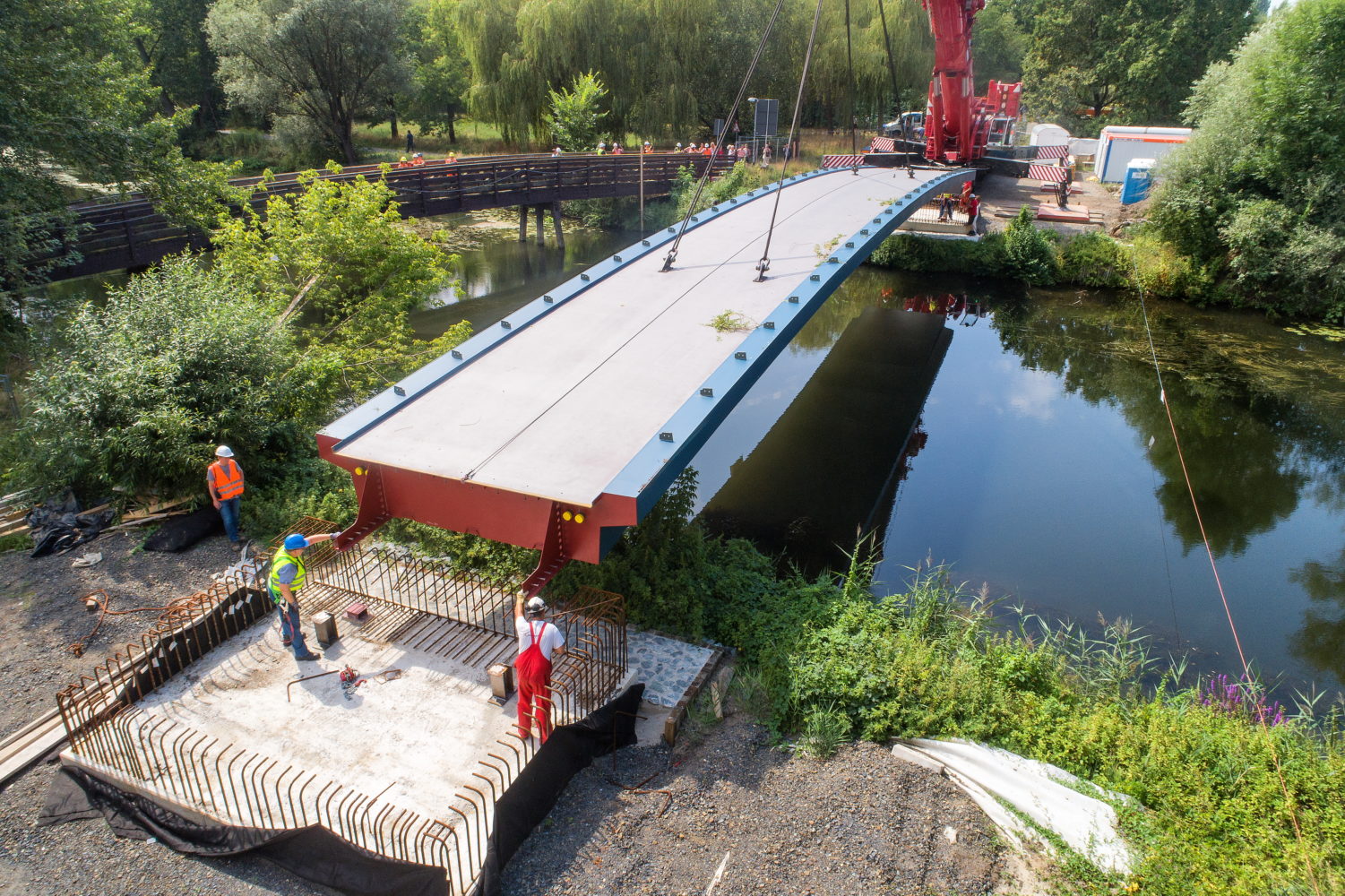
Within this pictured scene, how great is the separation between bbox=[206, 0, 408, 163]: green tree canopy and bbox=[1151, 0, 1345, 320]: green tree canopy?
30247mm

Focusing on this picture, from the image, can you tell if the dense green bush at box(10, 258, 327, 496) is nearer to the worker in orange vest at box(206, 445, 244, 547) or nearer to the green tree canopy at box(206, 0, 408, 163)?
the worker in orange vest at box(206, 445, 244, 547)

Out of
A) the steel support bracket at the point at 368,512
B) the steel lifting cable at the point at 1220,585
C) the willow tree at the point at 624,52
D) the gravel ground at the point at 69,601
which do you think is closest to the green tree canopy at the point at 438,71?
the willow tree at the point at 624,52

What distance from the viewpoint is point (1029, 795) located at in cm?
572

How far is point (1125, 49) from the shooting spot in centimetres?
4406

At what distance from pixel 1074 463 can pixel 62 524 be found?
1453cm

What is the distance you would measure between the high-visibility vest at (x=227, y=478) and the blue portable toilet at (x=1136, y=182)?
2755 cm

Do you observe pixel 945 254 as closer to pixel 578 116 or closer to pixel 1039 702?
pixel 578 116

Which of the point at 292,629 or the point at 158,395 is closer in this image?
the point at 292,629

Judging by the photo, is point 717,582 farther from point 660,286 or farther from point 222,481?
point 222,481

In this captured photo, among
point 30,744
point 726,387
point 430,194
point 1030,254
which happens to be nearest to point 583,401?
point 726,387

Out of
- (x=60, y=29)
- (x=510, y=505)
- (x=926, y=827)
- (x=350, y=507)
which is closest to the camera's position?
(x=926, y=827)

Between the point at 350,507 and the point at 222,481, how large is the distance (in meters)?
1.43

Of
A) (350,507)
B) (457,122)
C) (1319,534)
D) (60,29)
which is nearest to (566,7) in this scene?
(457,122)

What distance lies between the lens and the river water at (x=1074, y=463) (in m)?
9.93
